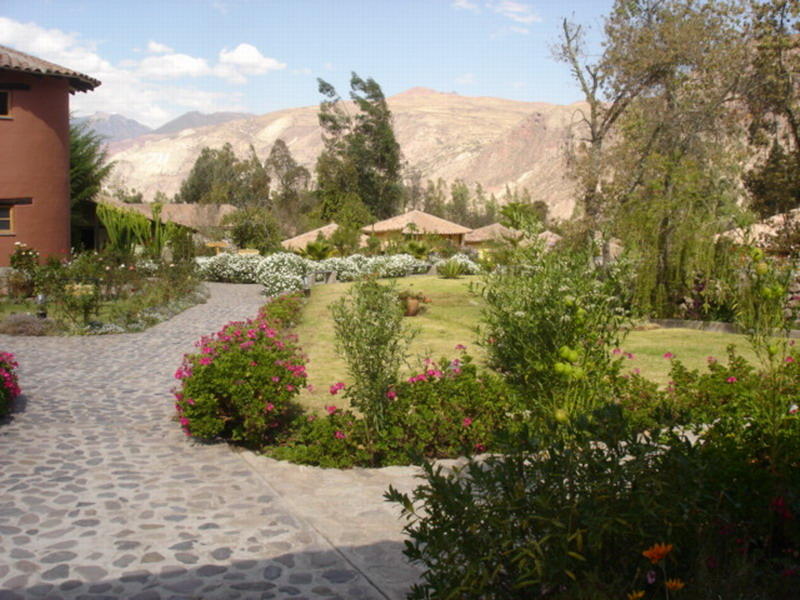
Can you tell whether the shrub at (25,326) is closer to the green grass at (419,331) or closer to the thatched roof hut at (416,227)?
the green grass at (419,331)

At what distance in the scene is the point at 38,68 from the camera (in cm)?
1998

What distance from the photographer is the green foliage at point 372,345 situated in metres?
5.89

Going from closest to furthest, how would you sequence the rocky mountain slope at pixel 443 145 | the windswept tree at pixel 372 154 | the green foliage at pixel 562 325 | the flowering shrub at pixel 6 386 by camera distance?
the green foliage at pixel 562 325 → the flowering shrub at pixel 6 386 → the windswept tree at pixel 372 154 → the rocky mountain slope at pixel 443 145

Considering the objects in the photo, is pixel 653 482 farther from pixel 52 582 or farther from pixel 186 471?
pixel 186 471

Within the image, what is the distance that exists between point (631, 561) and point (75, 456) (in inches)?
191

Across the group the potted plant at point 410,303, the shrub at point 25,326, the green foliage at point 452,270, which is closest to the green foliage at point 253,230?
the green foliage at point 452,270

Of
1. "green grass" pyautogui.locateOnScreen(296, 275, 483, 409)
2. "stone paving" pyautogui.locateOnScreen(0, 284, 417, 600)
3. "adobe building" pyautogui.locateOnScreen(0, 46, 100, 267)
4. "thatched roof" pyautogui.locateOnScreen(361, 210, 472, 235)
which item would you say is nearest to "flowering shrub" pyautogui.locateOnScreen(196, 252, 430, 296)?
"green grass" pyautogui.locateOnScreen(296, 275, 483, 409)

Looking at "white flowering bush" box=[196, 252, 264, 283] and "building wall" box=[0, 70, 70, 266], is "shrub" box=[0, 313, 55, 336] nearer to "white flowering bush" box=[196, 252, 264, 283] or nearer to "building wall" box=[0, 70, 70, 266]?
"building wall" box=[0, 70, 70, 266]

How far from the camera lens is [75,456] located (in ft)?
19.1

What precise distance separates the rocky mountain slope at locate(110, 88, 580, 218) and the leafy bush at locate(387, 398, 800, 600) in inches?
2347

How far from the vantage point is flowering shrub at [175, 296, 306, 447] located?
240 inches

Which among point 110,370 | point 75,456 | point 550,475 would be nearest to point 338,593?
point 550,475

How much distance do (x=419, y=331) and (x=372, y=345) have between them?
2.02ft

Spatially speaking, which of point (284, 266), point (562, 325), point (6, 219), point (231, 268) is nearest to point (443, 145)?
point (231, 268)
